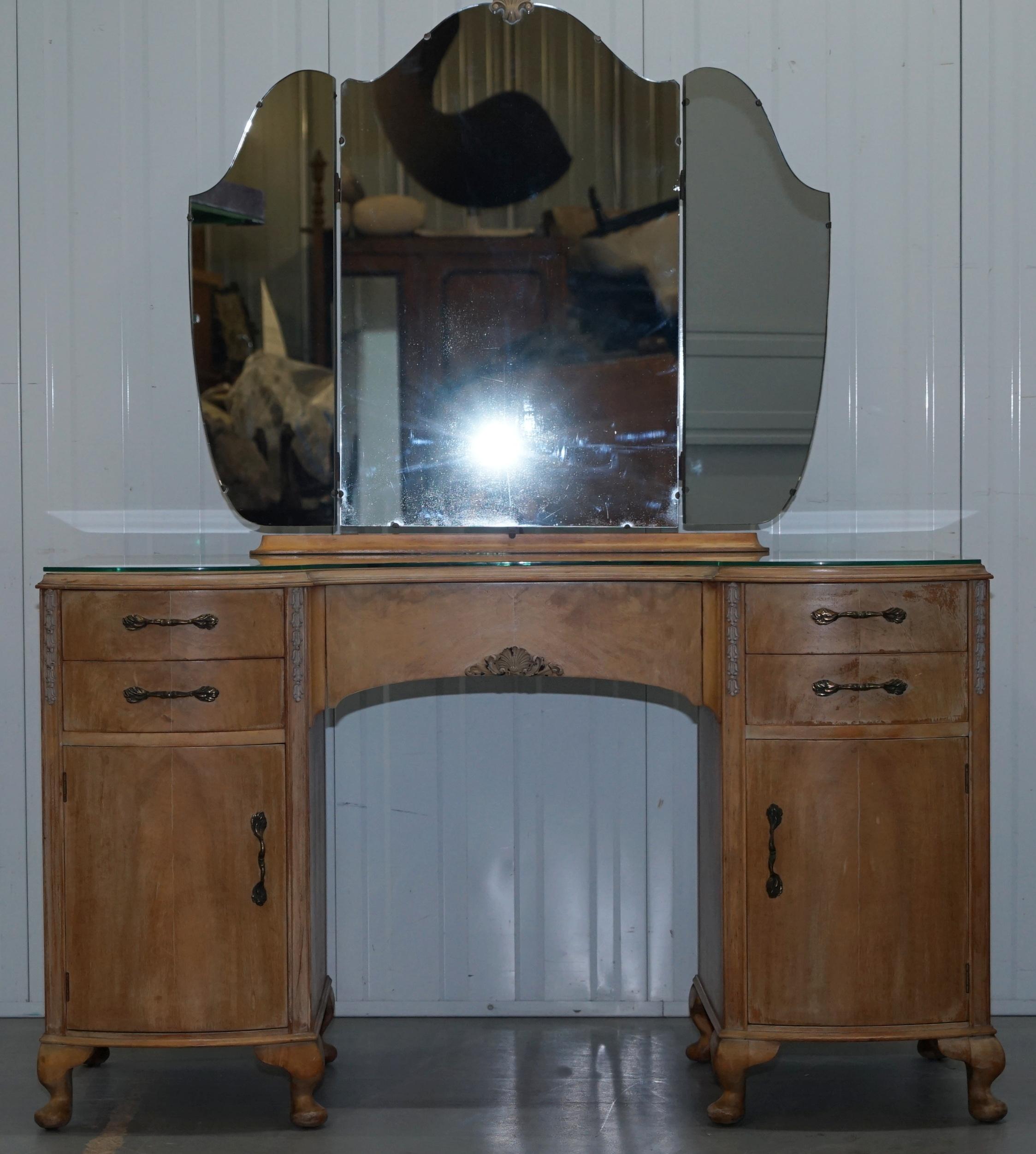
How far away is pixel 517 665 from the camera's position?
2.12 m

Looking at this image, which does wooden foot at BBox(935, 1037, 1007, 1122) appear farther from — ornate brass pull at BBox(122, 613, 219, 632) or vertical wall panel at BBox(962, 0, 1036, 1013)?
ornate brass pull at BBox(122, 613, 219, 632)

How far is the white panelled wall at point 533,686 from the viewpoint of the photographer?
263cm

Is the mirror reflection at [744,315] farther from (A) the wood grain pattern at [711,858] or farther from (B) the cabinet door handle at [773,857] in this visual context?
(B) the cabinet door handle at [773,857]

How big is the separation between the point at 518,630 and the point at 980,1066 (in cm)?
118

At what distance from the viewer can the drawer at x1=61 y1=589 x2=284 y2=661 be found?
2.04 m

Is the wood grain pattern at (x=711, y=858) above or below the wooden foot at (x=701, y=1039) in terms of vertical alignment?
above

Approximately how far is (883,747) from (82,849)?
1.48 m

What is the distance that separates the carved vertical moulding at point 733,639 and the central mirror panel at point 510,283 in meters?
0.55

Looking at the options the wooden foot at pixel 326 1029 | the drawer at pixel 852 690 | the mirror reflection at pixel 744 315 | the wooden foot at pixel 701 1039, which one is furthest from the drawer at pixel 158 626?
the wooden foot at pixel 701 1039

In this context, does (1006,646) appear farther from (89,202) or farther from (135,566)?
(89,202)

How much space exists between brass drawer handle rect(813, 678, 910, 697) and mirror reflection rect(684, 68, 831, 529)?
0.63m

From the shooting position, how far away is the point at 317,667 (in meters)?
2.14

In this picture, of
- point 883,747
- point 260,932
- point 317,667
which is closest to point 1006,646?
point 883,747

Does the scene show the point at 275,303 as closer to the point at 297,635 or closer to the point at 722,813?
the point at 297,635
